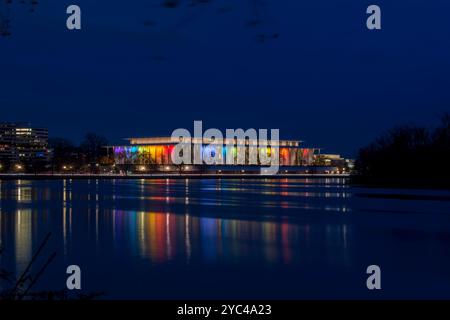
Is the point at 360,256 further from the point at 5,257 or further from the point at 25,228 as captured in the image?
the point at 25,228

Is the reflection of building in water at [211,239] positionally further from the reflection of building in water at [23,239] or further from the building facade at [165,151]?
the building facade at [165,151]

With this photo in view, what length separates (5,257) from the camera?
16.3m

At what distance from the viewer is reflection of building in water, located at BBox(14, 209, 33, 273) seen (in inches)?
621

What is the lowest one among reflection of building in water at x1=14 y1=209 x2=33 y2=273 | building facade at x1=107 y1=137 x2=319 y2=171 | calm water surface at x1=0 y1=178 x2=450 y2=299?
calm water surface at x1=0 y1=178 x2=450 y2=299

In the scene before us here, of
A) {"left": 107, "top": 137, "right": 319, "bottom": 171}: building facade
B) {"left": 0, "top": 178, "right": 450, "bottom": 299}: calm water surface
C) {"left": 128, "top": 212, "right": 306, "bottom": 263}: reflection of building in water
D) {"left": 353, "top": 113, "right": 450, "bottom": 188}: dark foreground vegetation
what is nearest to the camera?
{"left": 0, "top": 178, "right": 450, "bottom": 299}: calm water surface

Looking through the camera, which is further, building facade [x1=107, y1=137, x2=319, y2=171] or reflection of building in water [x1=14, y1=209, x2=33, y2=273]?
building facade [x1=107, y1=137, x2=319, y2=171]

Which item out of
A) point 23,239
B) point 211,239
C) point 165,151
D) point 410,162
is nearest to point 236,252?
point 211,239

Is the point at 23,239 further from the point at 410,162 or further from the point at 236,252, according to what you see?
the point at 410,162

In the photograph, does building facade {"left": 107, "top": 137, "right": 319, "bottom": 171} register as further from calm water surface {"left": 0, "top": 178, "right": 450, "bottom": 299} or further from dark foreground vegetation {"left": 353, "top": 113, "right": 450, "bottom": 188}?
calm water surface {"left": 0, "top": 178, "right": 450, "bottom": 299}

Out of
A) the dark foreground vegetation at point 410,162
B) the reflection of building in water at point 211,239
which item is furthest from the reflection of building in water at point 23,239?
the dark foreground vegetation at point 410,162

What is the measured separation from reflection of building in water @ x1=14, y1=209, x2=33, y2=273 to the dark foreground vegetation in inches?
1882

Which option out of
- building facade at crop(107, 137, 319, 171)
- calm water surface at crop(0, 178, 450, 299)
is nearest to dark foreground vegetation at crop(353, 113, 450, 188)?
calm water surface at crop(0, 178, 450, 299)
